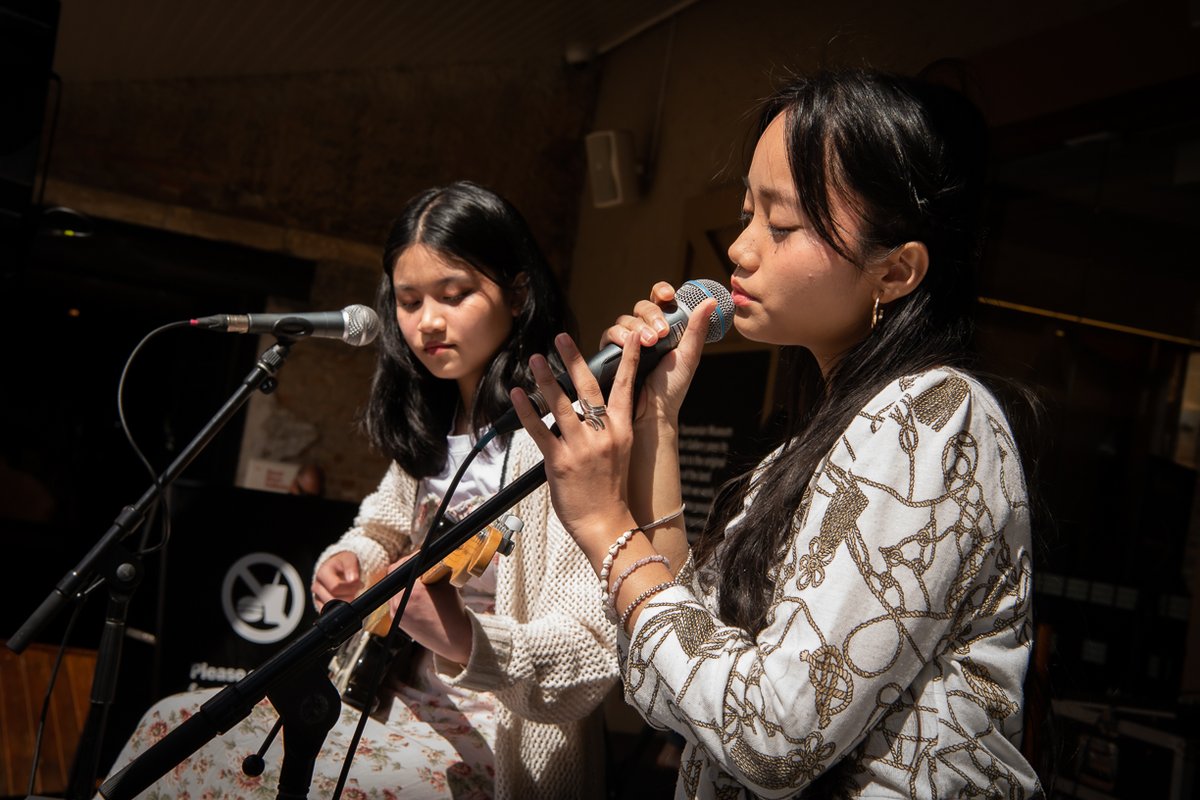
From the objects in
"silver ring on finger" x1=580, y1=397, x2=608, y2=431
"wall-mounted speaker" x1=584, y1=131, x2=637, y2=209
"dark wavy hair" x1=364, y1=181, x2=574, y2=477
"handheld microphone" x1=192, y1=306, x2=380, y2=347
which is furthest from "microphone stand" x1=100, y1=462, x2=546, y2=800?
"wall-mounted speaker" x1=584, y1=131, x2=637, y2=209

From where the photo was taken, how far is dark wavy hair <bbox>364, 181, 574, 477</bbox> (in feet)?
7.40

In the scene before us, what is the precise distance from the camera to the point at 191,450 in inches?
69.2

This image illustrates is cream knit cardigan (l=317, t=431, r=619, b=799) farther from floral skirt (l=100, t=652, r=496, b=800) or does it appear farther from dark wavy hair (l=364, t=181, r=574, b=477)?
dark wavy hair (l=364, t=181, r=574, b=477)

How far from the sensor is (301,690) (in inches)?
49.5

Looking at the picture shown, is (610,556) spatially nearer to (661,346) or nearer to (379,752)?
(661,346)

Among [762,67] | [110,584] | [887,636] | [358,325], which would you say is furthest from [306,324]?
[762,67]

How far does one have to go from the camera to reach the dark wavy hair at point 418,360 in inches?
88.8

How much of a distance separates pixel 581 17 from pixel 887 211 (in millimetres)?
5245

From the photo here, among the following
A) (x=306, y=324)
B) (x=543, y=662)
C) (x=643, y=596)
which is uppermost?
(x=306, y=324)

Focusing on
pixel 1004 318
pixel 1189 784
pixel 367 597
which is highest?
pixel 1004 318

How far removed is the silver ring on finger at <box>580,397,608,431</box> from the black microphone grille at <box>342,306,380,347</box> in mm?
787

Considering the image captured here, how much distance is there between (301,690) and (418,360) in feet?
4.27

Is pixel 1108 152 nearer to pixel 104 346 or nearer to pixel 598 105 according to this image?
pixel 598 105

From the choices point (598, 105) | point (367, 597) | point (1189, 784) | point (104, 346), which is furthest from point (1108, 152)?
point (104, 346)
